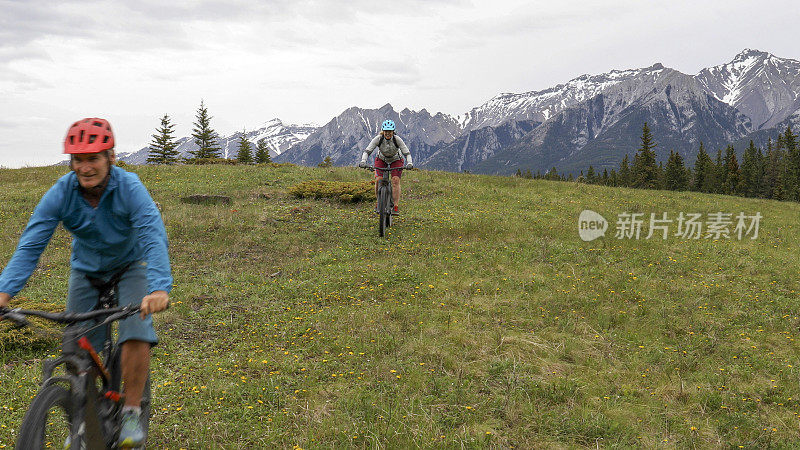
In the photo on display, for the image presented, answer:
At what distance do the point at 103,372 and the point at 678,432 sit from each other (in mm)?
6062

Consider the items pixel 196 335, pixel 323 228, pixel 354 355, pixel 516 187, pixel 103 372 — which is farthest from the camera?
pixel 516 187

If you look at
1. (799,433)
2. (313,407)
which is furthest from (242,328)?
(799,433)

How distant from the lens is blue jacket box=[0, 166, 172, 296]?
3459 millimetres

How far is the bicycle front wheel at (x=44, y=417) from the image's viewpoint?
2969 mm

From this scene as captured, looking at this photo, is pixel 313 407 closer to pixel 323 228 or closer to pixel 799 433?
pixel 799 433

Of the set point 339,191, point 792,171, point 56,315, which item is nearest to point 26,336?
point 56,315

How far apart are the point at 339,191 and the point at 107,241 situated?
601 inches

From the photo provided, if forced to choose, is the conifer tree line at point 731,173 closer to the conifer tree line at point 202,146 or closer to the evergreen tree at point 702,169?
the evergreen tree at point 702,169

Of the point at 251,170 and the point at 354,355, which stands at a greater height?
the point at 251,170

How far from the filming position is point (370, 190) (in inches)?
751

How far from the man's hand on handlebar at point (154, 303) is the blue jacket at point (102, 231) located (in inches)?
2.1

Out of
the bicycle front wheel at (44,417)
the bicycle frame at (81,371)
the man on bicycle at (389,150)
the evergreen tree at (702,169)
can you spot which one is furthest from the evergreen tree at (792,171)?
the bicycle front wheel at (44,417)

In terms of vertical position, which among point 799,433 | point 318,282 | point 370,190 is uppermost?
point 370,190

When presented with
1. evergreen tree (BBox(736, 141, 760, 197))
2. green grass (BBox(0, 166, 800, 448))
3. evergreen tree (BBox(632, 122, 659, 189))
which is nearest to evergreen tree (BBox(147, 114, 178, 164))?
green grass (BBox(0, 166, 800, 448))
